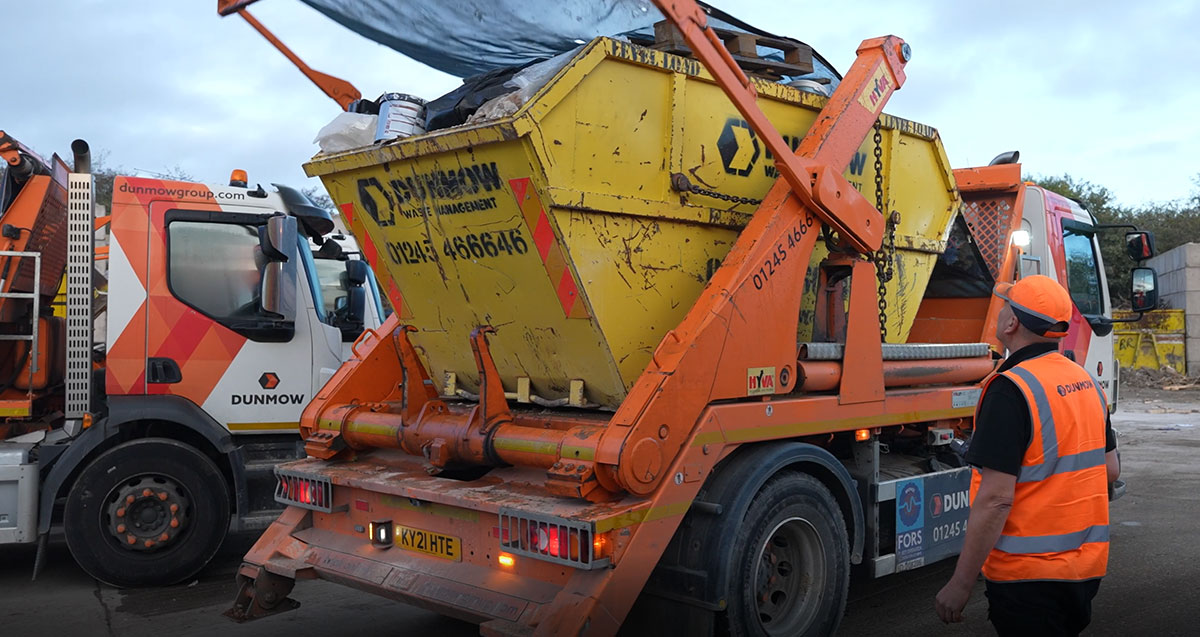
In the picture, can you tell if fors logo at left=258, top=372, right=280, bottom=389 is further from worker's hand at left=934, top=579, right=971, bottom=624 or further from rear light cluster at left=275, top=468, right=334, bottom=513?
worker's hand at left=934, top=579, right=971, bottom=624

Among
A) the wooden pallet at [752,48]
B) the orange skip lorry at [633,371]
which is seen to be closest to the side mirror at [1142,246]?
the orange skip lorry at [633,371]

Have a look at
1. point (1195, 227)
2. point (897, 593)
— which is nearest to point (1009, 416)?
point (897, 593)

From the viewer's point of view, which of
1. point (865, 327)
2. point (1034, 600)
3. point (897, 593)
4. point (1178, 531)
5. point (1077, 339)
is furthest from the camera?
point (1178, 531)

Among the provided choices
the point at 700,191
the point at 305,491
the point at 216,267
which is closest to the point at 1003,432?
the point at 700,191

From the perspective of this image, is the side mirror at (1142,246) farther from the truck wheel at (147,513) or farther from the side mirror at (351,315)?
the truck wheel at (147,513)

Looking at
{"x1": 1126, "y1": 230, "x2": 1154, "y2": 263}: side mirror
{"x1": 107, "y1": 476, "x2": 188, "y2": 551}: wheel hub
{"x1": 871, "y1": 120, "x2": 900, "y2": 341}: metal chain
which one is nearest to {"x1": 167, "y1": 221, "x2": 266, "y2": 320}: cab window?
{"x1": 107, "y1": 476, "x2": 188, "y2": 551}: wheel hub

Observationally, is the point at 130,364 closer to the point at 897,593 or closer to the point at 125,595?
the point at 125,595

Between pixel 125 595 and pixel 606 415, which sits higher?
pixel 606 415

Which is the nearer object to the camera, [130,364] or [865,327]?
[865,327]

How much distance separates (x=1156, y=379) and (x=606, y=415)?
70.7 feet

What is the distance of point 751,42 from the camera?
4.71 meters

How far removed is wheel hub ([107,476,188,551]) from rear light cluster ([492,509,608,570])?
131 inches

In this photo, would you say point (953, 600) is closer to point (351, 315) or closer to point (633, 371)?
point (633, 371)

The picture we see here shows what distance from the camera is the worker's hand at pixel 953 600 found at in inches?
109
